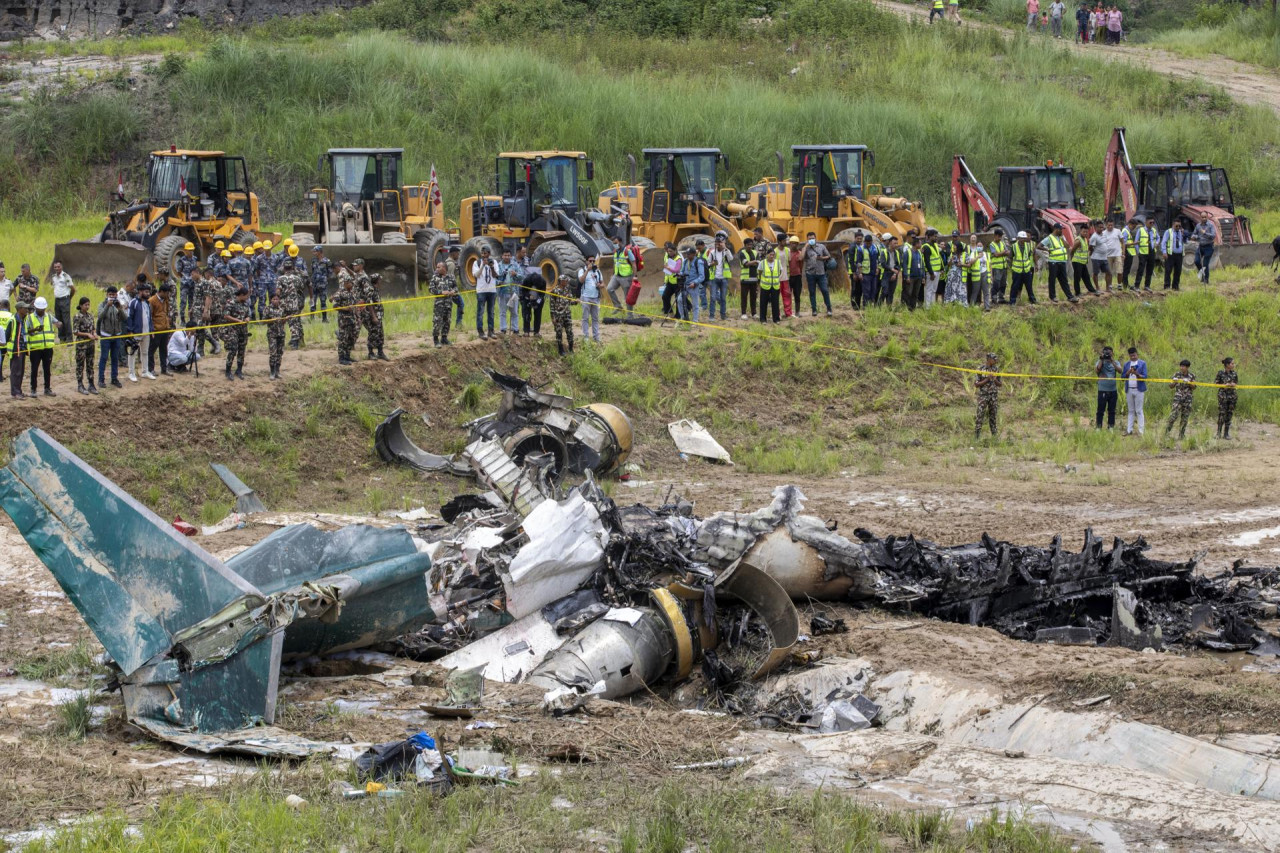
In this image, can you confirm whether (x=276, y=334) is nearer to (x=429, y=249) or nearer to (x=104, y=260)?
(x=429, y=249)

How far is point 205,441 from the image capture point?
16562 mm

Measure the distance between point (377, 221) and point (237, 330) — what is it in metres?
9.47

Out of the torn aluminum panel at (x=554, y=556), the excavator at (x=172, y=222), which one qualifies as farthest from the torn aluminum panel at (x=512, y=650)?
the excavator at (x=172, y=222)

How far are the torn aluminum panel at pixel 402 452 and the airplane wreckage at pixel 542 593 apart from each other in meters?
3.75

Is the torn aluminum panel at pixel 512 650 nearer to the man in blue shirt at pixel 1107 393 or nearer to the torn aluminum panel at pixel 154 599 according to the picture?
the torn aluminum panel at pixel 154 599

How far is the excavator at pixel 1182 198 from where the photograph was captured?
2898 centimetres

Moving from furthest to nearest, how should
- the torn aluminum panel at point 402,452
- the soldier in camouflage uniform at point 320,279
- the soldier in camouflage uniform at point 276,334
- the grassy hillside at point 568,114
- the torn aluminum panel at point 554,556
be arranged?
the grassy hillside at point 568,114 → the soldier in camouflage uniform at point 320,279 → the soldier in camouflage uniform at point 276,334 → the torn aluminum panel at point 402,452 → the torn aluminum panel at point 554,556

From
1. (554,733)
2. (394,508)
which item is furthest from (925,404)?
(554,733)

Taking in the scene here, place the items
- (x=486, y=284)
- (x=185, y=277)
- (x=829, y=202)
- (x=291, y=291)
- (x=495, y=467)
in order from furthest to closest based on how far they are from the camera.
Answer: (x=829, y=202), (x=185, y=277), (x=486, y=284), (x=291, y=291), (x=495, y=467)

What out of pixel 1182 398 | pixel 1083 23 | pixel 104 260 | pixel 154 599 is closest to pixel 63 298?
pixel 104 260

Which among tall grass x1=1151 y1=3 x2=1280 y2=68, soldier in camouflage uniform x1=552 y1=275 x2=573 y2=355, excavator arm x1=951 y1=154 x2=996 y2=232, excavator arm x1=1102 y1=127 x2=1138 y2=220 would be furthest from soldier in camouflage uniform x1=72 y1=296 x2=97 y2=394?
tall grass x1=1151 y1=3 x2=1280 y2=68

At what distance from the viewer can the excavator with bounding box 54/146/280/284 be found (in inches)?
963

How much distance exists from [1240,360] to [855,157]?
8.31m

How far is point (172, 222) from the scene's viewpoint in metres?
25.8
